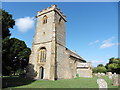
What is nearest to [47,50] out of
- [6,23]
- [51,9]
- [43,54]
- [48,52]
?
[48,52]

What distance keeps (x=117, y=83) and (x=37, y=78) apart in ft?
48.0

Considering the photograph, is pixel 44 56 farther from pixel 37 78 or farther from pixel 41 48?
pixel 37 78

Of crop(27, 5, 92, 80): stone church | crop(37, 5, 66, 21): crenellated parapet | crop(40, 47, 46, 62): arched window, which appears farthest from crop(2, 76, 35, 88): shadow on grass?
crop(37, 5, 66, 21): crenellated parapet

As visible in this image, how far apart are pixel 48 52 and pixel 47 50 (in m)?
0.57

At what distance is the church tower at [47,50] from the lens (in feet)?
63.4

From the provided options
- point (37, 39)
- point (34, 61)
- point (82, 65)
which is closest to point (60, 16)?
point (37, 39)

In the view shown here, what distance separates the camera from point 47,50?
20.7 metres

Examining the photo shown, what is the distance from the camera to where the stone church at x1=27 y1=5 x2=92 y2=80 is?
19422mm

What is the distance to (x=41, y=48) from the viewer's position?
869 inches

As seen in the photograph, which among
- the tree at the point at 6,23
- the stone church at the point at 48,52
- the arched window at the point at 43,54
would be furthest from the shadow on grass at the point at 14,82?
the tree at the point at 6,23

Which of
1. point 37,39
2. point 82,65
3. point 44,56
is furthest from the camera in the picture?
point 82,65

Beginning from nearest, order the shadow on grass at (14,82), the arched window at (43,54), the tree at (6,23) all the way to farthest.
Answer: the tree at (6,23) < the shadow on grass at (14,82) < the arched window at (43,54)

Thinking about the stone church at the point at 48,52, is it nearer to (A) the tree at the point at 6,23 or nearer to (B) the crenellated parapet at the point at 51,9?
(B) the crenellated parapet at the point at 51,9

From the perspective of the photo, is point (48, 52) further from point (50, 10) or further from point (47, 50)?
point (50, 10)
